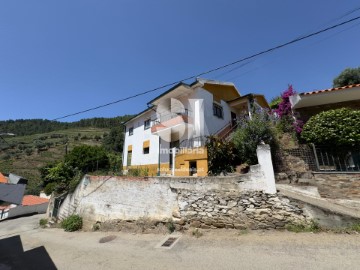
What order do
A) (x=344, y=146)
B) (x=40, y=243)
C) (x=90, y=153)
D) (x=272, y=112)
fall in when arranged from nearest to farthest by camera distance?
(x=344, y=146) < (x=40, y=243) < (x=272, y=112) < (x=90, y=153)

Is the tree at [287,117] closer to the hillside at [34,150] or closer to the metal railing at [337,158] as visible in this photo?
the metal railing at [337,158]

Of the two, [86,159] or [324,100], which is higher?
[324,100]

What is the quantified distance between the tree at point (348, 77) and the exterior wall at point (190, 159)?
20812 millimetres

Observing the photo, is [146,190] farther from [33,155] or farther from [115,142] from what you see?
[33,155]

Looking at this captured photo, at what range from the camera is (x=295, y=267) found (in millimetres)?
4645

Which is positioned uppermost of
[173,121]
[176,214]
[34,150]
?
[34,150]

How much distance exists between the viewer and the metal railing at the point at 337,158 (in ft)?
24.3

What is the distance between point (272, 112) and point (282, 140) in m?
2.80

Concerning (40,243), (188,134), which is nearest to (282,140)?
(188,134)

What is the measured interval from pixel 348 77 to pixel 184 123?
1993 centimetres

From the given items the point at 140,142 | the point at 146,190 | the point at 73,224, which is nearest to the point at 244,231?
the point at 146,190

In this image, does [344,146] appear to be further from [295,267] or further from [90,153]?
[90,153]

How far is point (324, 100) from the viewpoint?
1068 cm

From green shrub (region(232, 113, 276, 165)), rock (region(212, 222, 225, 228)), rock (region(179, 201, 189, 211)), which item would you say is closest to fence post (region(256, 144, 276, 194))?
green shrub (region(232, 113, 276, 165))
